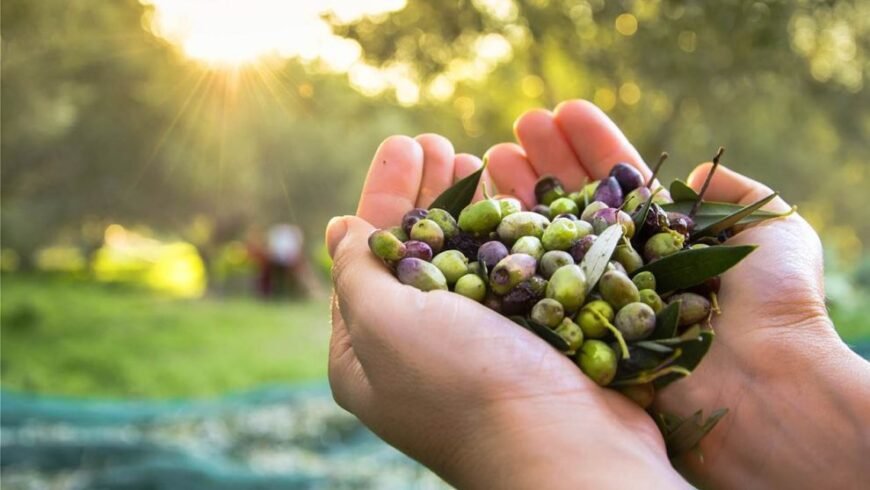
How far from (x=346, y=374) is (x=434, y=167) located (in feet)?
2.17

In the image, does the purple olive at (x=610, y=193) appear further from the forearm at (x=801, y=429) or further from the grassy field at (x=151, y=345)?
the grassy field at (x=151, y=345)

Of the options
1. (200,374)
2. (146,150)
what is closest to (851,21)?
(200,374)

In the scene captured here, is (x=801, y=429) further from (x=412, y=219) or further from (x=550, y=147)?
(x=550, y=147)

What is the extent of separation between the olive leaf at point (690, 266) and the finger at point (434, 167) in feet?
1.90

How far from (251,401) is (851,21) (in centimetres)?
404

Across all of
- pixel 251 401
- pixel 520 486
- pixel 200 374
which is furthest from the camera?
pixel 200 374

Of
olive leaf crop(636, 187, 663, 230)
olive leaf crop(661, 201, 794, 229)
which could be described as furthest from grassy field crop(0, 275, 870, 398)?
olive leaf crop(636, 187, 663, 230)

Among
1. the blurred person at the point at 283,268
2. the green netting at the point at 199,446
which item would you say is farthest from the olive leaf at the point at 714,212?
the blurred person at the point at 283,268

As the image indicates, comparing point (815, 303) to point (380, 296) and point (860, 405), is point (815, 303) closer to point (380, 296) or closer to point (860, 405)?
point (860, 405)

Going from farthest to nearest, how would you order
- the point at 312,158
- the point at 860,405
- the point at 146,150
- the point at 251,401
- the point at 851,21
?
1. the point at 312,158
2. the point at 146,150
3. the point at 251,401
4. the point at 851,21
5. the point at 860,405

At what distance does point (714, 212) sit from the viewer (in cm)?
181

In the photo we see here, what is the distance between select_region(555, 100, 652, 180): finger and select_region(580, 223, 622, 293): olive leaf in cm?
69

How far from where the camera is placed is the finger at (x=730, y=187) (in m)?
1.95

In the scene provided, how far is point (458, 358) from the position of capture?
131 centimetres
